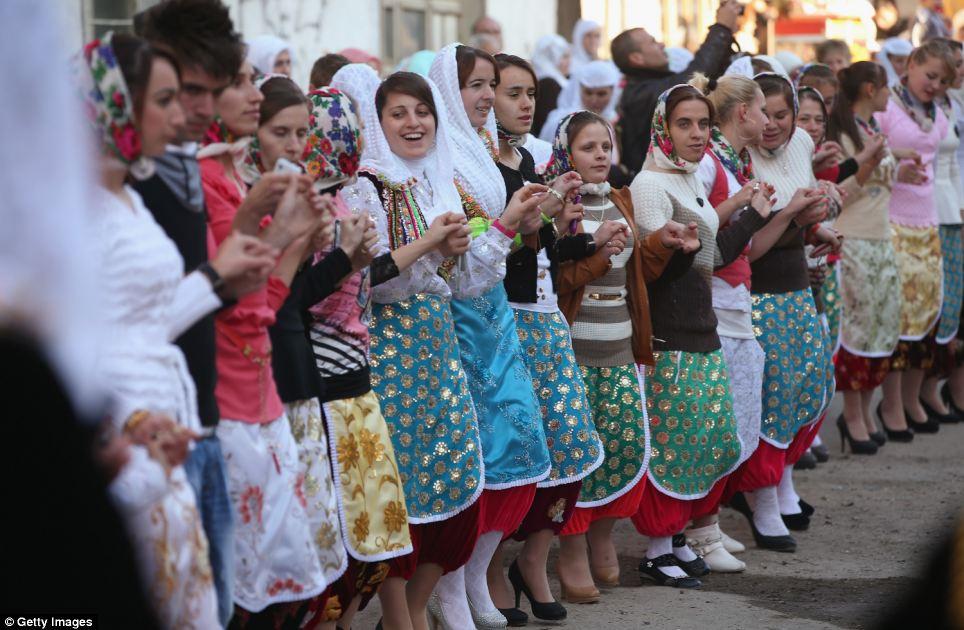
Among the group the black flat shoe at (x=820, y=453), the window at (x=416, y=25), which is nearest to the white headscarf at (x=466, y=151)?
the black flat shoe at (x=820, y=453)

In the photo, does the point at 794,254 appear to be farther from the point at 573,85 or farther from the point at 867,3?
the point at 867,3

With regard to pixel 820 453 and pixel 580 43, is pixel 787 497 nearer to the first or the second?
pixel 820 453

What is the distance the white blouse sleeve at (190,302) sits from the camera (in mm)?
3148

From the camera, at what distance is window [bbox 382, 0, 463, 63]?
38.7ft

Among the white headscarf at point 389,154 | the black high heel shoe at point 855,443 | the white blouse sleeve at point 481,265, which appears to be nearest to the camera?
the white headscarf at point 389,154

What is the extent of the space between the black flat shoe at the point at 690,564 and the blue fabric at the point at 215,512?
3054 millimetres

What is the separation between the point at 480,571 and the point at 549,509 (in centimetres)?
36

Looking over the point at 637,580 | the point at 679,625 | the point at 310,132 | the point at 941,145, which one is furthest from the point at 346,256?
the point at 941,145

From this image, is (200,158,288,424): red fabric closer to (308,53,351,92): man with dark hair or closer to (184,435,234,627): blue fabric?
(184,435,234,627): blue fabric

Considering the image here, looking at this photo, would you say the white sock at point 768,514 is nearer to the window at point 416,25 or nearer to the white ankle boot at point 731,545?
the white ankle boot at point 731,545

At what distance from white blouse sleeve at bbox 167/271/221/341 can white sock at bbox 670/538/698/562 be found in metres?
3.40

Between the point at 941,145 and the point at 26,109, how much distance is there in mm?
8010

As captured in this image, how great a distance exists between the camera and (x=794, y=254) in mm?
6863

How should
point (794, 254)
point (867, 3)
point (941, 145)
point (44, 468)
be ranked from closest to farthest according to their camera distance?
point (44, 468), point (794, 254), point (941, 145), point (867, 3)
